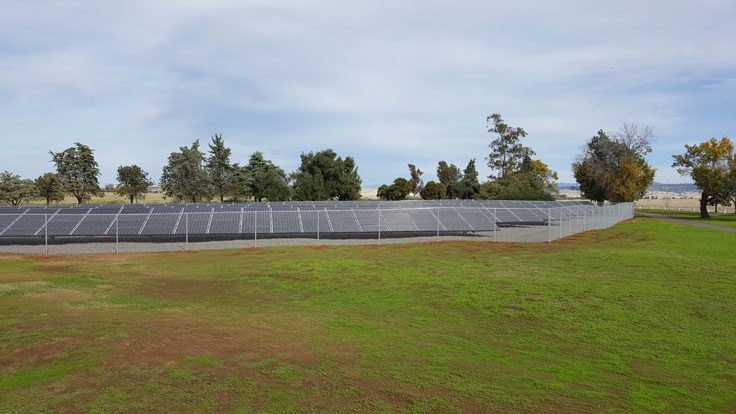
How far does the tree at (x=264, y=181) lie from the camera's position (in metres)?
69.3

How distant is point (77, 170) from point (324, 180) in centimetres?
3363

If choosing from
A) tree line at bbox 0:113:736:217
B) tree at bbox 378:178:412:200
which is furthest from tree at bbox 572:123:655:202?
tree at bbox 378:178:412:200

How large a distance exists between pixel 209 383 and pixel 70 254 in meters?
22.0

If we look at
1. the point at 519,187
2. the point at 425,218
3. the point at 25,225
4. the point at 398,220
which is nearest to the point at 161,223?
the point at 25,225

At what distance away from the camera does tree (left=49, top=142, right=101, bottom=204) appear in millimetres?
62250

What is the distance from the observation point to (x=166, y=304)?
41.9 ft

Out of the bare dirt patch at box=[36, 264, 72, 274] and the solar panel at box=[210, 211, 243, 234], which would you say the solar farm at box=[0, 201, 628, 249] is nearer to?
Answer: the solar panel at box=[210, 211, 243, 234]

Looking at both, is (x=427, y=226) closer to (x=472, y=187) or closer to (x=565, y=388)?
(x=565, y=388)

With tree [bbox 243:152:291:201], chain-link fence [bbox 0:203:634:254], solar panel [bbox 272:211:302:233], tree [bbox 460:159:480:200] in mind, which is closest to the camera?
chain-link fence [bbox 0:203:634:254]

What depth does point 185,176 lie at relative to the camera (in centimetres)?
6531

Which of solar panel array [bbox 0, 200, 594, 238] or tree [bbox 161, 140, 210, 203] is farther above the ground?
tree [bbox 161, 140, 210, 203]

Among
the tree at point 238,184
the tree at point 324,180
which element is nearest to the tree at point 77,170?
the tree at point 238,184

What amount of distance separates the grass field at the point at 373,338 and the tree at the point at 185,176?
156ft

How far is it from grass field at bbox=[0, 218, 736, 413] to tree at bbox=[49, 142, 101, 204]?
50.5 metres
